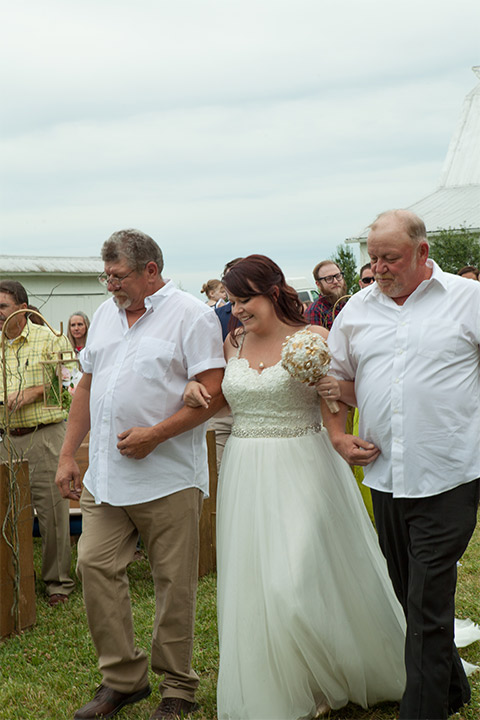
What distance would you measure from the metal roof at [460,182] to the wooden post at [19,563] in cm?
2363

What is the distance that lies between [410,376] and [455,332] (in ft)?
0.87

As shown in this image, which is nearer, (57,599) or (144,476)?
(144,476)

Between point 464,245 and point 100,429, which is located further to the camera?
point 464,245

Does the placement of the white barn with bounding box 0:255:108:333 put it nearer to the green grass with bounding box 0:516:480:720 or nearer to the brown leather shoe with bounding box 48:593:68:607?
the brown leather shoe with bounding box 48:593:68:607

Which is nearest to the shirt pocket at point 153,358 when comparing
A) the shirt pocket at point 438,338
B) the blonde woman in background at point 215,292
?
the shirt pocket at point 438,338

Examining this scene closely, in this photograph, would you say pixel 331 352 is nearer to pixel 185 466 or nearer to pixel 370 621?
pixel 185 466

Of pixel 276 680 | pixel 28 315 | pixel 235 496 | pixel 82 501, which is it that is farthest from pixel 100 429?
pixel 28 315

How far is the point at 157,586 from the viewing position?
4484 mm

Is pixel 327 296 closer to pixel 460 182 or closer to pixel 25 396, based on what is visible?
pixel 25 396

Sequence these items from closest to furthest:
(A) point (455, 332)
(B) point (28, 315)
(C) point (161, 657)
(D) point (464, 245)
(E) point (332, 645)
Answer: (A) point (455, 332) → (E) point (332, 645) → (C) point (161, 657) → (B) point (28, 315) → (D) point (464, 245)

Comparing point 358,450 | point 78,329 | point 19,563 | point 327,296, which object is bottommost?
point 19,563

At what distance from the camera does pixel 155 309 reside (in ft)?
14.8

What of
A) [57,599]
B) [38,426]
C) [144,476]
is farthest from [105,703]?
[38,426]

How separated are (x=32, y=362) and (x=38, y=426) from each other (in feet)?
1.82
